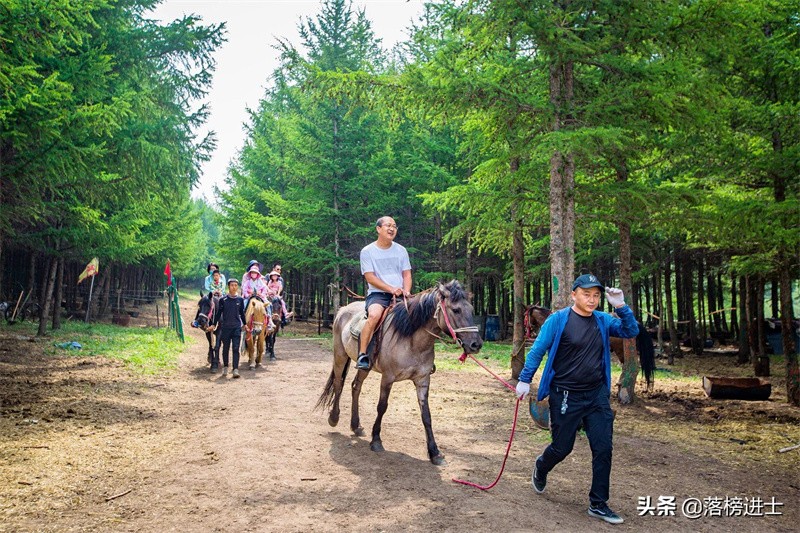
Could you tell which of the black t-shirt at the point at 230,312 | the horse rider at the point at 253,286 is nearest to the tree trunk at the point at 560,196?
the black t-shirt at the point at 230,312

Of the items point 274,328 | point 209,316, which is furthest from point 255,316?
point 274,328

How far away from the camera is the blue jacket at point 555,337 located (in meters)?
5.04

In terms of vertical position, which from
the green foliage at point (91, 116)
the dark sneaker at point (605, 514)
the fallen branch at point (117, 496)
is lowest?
the dark sneaker at point (605, 514)

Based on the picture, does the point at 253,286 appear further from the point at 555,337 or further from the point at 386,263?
the point at 555,337

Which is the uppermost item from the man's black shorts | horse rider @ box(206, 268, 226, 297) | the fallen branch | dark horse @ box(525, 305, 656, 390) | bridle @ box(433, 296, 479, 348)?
horse rider @ box(206, 268, 226, 297)

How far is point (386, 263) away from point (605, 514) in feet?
12.3

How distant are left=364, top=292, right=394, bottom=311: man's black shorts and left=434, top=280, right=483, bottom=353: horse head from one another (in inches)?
34.9

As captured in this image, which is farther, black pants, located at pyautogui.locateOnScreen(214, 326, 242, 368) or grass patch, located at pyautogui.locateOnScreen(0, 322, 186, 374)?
grass patch, located at pyautogui.locateOnScreen(0, 322, 186, 374)

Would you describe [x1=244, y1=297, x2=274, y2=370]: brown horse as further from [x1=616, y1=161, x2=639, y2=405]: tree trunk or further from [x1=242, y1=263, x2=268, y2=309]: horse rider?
[x1=616, y1=161, x2=639, y2=405]: tree trunk

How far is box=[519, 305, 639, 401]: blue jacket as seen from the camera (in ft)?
16.5

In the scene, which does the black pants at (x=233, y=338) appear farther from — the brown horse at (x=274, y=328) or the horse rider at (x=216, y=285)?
the brown horse at (x=274, y=328)

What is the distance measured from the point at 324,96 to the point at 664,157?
663 cm

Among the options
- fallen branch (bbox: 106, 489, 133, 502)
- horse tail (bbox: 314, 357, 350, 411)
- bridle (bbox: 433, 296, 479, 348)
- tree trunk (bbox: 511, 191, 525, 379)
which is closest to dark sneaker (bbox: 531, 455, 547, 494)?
bridle (bbox: 433, 296, 479, 348)

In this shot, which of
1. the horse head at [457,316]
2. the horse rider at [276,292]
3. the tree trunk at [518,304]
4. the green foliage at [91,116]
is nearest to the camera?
the horse head at [457,316]
